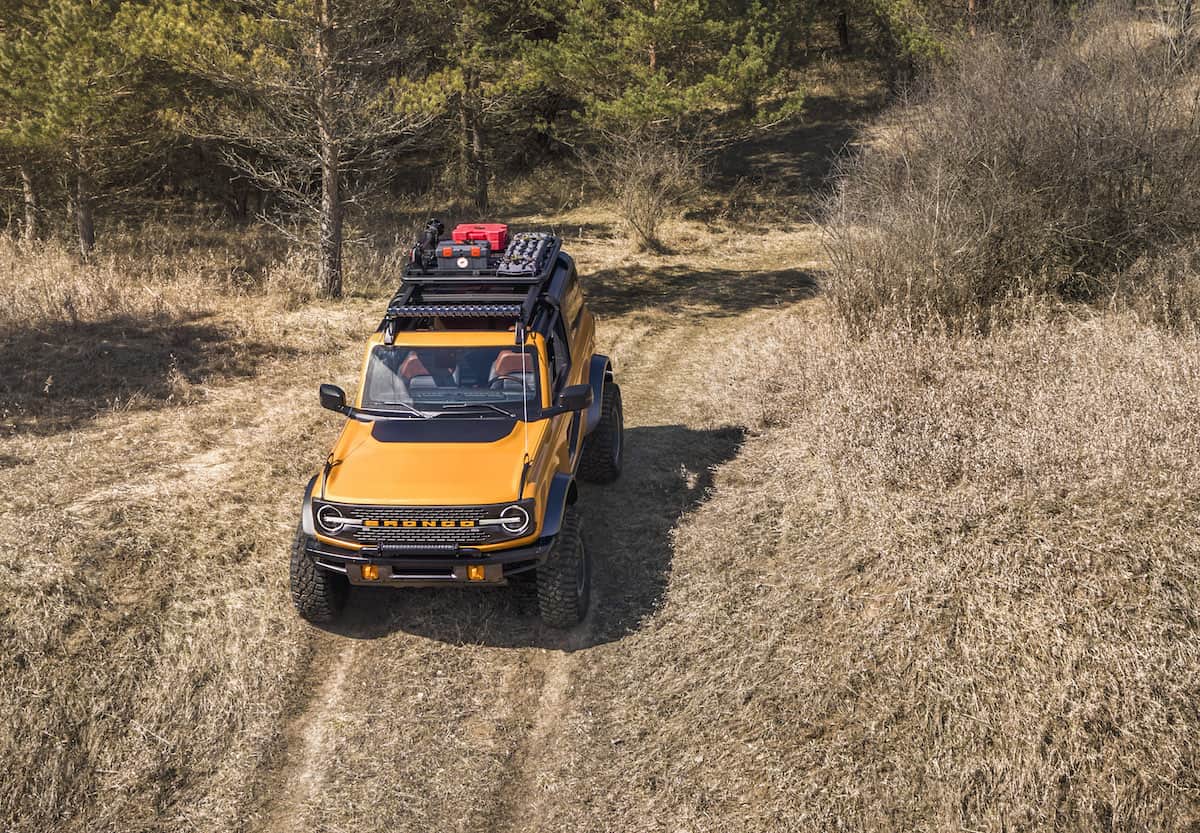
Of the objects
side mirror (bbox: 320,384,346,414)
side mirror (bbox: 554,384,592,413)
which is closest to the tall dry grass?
side mirror (bbox: 320,384,346,414)

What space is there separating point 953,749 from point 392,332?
5.06 metres

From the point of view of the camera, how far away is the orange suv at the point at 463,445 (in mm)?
6445

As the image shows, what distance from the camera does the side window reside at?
7848mm

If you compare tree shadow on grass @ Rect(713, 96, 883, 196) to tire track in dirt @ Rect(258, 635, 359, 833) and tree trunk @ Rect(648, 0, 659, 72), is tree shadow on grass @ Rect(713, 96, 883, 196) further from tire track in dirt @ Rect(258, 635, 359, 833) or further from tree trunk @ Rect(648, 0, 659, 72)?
tire track in dirt @ Rect(258, 635, 359, 833)

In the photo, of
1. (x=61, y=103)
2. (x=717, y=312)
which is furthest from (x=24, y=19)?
(x=717, y=312)

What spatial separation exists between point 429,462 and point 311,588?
4.16 ft

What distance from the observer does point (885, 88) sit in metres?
30.2

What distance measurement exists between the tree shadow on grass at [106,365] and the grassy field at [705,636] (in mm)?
237

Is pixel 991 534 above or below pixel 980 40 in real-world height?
below

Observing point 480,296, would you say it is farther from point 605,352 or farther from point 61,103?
point 61,103

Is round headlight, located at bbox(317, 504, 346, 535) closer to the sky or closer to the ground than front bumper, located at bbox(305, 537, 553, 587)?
closer to the sky

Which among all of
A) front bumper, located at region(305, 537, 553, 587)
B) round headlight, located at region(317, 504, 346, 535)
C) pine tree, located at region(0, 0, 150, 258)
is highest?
pine tree, located at region(0, 0, 150, 258)

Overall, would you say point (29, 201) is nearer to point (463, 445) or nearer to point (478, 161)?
point (478, 161)

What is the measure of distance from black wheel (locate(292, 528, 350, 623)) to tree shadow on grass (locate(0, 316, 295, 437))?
5148mm
